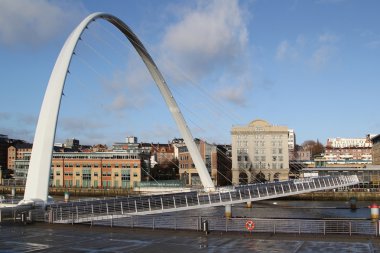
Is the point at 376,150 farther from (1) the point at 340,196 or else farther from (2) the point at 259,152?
(1) the point at 340,196

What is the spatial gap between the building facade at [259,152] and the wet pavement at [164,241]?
82.5 metres

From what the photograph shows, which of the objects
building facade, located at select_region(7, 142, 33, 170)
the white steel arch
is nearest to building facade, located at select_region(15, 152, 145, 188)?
building facade, located at select_region(7, 142, 33, 170)

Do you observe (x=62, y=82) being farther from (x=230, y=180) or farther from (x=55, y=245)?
(x=230, y=180)

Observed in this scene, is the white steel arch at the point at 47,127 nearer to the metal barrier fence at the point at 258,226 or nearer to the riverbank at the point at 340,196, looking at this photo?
the metal barrier fence at the point at 258,226

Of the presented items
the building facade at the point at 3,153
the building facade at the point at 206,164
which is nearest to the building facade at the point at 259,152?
the building facade at the point at 206,164

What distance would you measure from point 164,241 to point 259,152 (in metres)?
87.8

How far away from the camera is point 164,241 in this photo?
68.9ft

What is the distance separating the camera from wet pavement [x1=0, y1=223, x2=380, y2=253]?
1877 centimetres

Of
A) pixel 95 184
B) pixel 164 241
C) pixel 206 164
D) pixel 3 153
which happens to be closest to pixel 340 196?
pixel 206 164

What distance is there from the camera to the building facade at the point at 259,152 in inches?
4156

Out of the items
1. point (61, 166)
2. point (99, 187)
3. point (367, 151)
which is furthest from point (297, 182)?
point (367, 151)

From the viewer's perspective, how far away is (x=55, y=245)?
19.9 metres

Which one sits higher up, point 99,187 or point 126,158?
point 126,158

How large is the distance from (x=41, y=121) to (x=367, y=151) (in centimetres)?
17172
